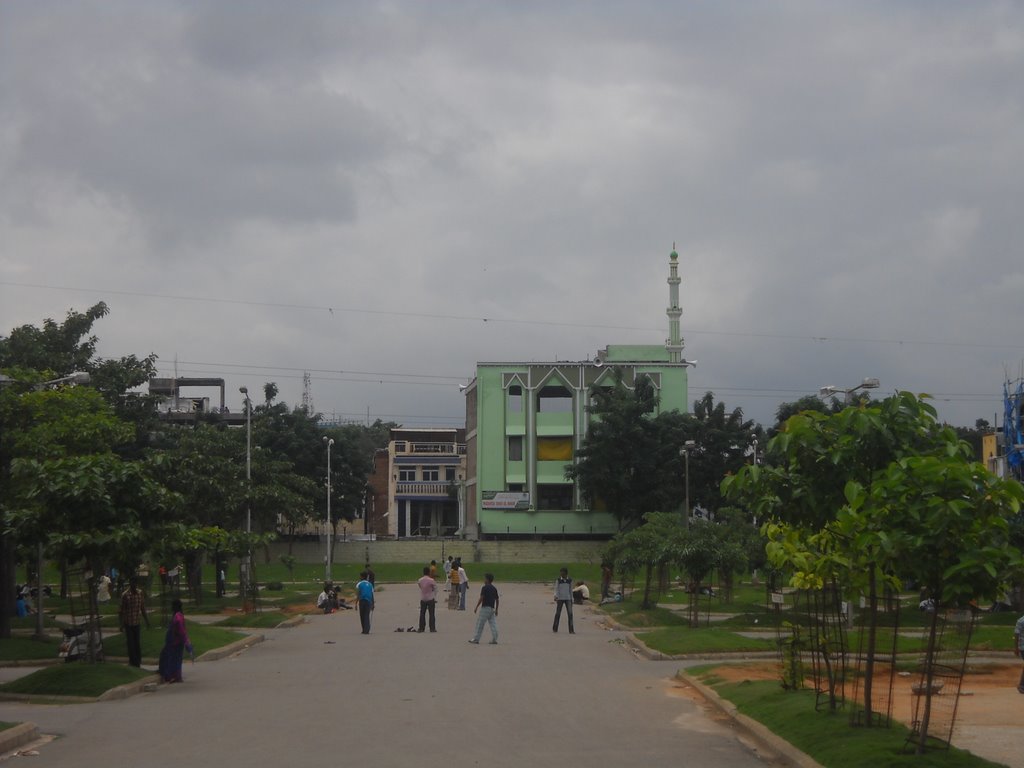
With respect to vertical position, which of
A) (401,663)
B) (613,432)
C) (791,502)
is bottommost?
(401,663)

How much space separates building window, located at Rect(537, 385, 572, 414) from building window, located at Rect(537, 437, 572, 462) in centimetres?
177

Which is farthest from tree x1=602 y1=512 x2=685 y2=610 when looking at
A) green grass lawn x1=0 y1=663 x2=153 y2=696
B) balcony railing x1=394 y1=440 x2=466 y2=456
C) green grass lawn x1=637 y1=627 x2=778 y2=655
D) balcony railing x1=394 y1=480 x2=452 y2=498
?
balcony railing x1=394 y1=440 x2=466 y2=456

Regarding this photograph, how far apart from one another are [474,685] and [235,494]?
70.3 ft

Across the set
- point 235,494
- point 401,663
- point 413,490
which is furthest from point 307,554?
point 401,663

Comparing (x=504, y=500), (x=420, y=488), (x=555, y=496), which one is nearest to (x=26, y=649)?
(x=504, y=500)

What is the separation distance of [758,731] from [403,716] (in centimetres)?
439

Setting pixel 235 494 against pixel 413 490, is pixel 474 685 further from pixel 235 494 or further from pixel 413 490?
pixel 413 490

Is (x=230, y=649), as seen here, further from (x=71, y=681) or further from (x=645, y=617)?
(x=645, y=617)

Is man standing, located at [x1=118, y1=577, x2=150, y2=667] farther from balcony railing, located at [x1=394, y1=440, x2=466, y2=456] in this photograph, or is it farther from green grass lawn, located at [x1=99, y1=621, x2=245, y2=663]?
balcony railing, located at [x1=394, y1=440, x2=466, y2=456]

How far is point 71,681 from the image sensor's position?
59.7 feet

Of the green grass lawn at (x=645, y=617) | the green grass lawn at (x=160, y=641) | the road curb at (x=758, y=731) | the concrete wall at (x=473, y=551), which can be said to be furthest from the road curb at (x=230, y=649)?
the concrete wall at (x=473, y=551)

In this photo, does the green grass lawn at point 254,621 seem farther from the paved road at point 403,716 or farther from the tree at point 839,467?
the tree at point 839,467

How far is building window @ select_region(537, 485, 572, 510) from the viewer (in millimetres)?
77875

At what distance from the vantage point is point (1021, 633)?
63.9 ft
